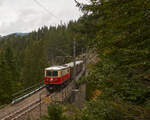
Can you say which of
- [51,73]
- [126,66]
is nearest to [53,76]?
[51,73]

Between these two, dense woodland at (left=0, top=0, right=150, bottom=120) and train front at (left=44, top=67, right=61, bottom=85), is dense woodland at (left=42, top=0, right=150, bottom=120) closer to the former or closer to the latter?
dense woodland at (left=0, top=0, right=150, bottom=120)

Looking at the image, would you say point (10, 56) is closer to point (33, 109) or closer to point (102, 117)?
point (33, 109)

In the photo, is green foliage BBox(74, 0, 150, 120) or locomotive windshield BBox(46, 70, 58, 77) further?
locomotive windshield BBox(46, 70, 58, 77)

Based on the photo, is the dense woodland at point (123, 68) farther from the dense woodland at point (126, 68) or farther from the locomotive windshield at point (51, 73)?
the locomotive windshield at point (51, 73)

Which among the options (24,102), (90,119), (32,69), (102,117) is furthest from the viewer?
(32,69)

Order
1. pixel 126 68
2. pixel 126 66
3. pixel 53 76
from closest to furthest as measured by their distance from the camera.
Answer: pixel 126 66 → pixel 126 68 → pixel 53 76

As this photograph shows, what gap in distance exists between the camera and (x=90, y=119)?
119 inches

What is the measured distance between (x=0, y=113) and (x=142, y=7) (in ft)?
33.3

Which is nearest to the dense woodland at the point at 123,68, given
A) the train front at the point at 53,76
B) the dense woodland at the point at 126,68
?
the dense woodland at the point at 126,68

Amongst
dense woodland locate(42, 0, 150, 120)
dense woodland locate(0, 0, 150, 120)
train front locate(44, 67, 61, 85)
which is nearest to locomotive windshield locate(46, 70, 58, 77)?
train front locate(44, 67, 61, 85)

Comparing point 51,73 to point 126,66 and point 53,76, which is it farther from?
point 126,66

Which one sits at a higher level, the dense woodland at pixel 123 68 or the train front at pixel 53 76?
the dense woodland at pixel 123 68

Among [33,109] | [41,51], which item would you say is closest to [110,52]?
[33,109]

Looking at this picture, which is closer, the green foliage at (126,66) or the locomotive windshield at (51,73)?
the green foliage at (126,66)
